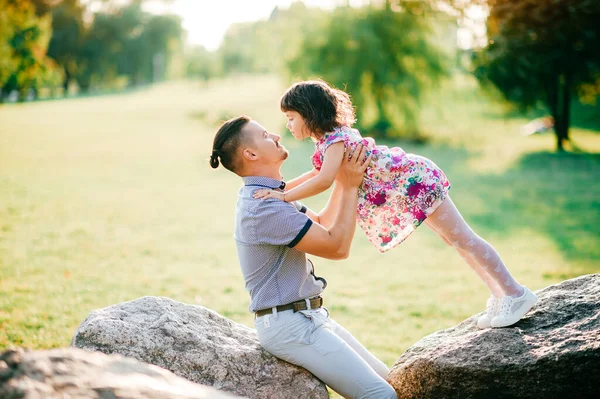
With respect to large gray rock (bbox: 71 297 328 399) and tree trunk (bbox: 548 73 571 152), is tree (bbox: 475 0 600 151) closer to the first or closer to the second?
tree trunk (bbox: 548 73 571 152)

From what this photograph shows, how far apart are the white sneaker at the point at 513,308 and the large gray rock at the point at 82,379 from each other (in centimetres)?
196

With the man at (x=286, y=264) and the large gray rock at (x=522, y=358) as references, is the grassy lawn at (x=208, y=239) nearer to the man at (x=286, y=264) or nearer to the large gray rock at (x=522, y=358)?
the large gray rock at (x=522, y=358)

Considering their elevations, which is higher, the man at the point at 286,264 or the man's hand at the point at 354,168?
the man's hand at the point at 354,168

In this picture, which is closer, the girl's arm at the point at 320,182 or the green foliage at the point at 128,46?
the girl's arm at the point at 320,182

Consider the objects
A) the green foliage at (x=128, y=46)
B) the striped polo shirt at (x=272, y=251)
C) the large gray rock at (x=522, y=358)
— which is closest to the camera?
the large gray rock at (x=522, y=358)

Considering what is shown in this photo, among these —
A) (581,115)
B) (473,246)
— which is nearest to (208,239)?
(473,246)

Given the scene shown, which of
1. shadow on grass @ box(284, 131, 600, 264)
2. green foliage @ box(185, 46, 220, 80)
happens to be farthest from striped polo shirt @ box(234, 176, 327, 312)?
green foliage @ box(185, 46, 220, 80)

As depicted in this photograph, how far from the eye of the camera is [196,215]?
39.9 feet

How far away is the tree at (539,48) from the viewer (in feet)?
50.8

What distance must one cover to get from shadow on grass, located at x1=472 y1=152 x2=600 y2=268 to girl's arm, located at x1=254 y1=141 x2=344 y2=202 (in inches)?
251

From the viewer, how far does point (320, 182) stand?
135 inches

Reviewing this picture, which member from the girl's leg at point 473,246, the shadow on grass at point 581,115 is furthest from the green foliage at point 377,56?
the girl's leg at point 473,246

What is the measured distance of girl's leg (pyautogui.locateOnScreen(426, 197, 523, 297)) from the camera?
352cm

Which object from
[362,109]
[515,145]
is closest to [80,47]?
[362,109]
